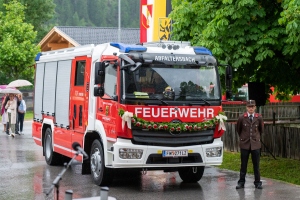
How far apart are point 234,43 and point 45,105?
524 centimetres

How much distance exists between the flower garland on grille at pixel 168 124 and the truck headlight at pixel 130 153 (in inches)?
17.6

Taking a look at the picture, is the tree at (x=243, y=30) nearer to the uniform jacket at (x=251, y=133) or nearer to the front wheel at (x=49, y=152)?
the uniform jacket at (x=251, y=133)

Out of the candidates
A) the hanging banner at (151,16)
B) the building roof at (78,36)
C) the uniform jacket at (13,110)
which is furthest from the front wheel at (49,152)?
the building roof at (78,36)

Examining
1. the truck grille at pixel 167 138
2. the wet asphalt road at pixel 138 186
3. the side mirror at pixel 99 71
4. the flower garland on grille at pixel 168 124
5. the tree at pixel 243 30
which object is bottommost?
the wet asphalt road at pixel 138 186

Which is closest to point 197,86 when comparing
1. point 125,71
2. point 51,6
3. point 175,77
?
point 175,77

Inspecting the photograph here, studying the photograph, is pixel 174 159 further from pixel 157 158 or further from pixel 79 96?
pixel 79 96

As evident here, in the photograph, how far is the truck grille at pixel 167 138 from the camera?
44.7ft

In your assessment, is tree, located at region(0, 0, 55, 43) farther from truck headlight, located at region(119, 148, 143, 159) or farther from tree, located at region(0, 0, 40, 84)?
truck headlight, located at region(119, 148, 143, 159)

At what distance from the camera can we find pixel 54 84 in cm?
1769

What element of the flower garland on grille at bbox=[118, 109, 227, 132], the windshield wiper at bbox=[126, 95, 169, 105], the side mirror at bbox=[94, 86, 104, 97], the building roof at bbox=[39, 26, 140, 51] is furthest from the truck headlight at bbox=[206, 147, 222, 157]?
the building roof at bbox=[39, 26, 140, 51]

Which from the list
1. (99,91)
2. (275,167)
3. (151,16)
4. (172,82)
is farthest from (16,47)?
(172,82)

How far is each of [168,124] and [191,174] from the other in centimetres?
191

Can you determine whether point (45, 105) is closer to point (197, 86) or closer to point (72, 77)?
point (72, 77)

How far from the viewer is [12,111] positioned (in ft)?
94.3
